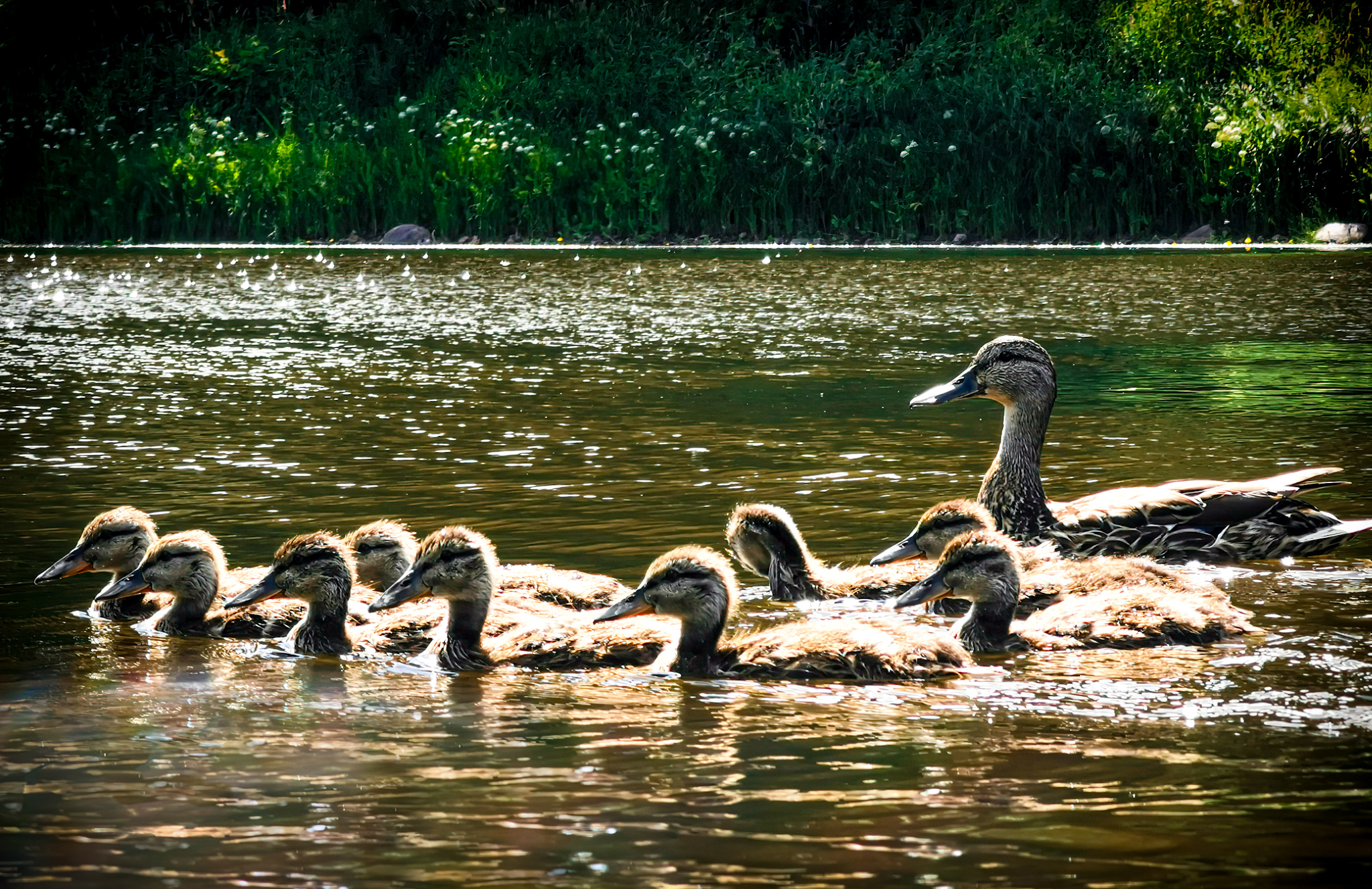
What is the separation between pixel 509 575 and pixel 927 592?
6.40 feet

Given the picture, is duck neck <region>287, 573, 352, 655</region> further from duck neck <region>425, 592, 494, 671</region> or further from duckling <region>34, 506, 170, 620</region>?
duckling <region>34, 506, 170, 620</region>

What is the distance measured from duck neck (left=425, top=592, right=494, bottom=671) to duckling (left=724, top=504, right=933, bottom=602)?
1.52 m

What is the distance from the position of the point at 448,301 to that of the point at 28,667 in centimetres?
1600

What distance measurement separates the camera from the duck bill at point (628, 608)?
7.50 meters

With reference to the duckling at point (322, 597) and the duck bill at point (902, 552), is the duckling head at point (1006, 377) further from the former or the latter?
the duckling at point (322, 597)

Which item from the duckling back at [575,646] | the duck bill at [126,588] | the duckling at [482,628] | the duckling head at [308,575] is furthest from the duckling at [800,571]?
the duck bill at [126,588]

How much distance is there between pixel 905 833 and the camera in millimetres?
5156

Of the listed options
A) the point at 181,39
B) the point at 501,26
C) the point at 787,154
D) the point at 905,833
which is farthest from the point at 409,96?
the point at 905,833

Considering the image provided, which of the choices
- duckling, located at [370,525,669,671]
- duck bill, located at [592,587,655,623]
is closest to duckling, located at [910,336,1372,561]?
duckling, located at [370,525,669,671]

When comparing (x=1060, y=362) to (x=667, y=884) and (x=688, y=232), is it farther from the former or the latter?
(x=688, y=232)

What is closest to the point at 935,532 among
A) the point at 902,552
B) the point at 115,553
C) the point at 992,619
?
the point at 902,552

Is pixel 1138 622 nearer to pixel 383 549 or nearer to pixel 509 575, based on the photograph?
pixel 509 575

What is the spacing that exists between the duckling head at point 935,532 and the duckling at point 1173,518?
3.08 ft

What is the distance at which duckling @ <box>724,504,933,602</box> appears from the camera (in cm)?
868
